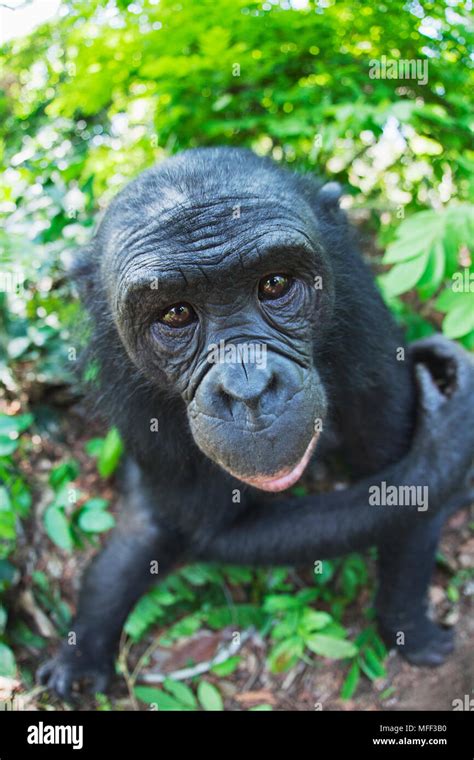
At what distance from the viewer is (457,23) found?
181 inches

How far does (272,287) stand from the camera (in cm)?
347

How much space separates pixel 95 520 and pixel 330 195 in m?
2.57

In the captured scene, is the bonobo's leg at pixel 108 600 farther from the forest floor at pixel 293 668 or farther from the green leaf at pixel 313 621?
the green leaf at pixel 313 621

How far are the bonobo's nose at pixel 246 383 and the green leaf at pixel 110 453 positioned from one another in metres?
2.19

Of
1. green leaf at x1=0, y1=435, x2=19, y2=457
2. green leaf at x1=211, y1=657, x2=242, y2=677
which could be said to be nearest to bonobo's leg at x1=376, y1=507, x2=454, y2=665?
green leaf at x1=211, y1=657, x2=242, y2=677

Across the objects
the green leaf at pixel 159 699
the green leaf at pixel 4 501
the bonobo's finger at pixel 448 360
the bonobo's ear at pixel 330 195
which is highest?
the bonobo's ear at pixel 330 195

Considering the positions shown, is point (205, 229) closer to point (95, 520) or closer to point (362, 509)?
point (362, 509)

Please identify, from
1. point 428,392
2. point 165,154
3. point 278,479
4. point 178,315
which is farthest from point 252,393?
point 165,154

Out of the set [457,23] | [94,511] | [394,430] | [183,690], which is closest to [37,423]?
[94,511]

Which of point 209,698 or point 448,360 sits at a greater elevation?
point 448,360

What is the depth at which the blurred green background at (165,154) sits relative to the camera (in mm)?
4672

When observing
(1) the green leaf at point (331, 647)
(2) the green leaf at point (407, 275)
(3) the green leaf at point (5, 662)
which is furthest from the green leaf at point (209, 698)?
(2) the green leaf at point (407, 275)

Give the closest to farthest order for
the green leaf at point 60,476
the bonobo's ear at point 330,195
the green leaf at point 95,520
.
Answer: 1. the bonobo's ear at point 330,195
2. the green leaf at point 95,520
3. the green leaf at point 60,476

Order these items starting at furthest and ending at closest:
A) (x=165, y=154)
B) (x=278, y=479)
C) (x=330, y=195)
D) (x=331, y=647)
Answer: (x=165, y=154) < (x=331, y=647) < (x=330, y=195) < (x=278, y=479)
